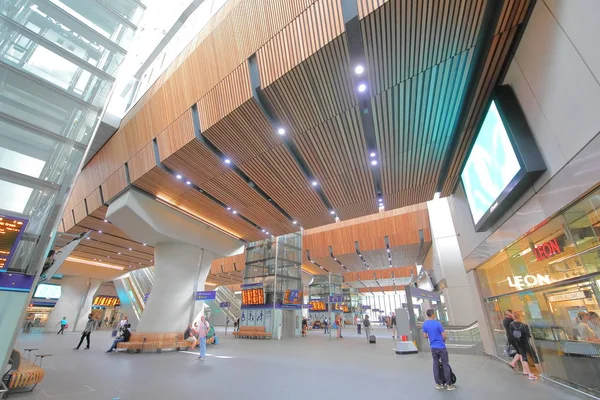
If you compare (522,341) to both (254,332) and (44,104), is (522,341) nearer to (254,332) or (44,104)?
(44,104)

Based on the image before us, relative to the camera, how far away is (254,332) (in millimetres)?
17531

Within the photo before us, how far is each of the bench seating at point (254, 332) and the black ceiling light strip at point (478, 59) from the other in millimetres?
15689

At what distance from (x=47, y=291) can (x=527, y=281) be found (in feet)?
133

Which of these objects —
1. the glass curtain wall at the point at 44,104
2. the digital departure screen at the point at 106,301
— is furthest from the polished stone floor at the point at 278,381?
the digital departure screen at the point at 106,301

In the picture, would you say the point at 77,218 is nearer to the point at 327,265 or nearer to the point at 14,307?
the point at 14,307

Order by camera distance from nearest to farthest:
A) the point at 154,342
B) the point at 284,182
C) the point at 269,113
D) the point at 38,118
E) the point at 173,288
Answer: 1. the point at 38,118
2. the point at 269,113
3. the point at 284,182
4. the point at 154,342
5. the point at 173,288

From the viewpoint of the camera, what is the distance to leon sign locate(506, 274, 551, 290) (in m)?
5.17

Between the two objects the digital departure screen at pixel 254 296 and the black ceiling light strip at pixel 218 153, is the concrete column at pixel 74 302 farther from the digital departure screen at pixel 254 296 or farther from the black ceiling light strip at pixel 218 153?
the black ceiling light strip at pixel 218 153

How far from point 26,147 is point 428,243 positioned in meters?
19.0

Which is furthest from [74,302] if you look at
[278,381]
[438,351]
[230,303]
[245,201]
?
[438,351]

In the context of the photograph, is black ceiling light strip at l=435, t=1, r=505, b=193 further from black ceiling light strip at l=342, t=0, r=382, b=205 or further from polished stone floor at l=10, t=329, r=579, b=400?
polished stone floor at l=10, t=329, r=579, b=400

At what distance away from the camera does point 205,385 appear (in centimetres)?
535

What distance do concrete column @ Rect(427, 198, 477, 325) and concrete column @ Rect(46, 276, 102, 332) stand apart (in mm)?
31526

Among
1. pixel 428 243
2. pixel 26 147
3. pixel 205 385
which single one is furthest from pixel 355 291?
pixel 26 147
